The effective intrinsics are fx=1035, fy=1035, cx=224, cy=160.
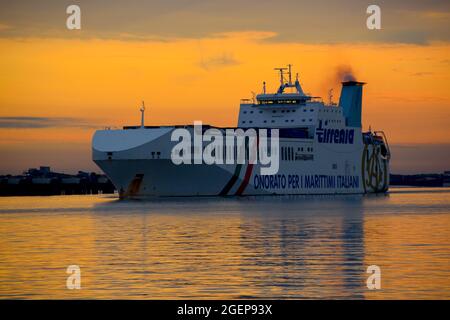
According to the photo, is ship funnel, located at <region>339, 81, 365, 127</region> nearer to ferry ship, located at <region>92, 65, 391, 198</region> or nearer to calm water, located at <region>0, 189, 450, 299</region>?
ferry ship, located at <region>92, 65, 391, 198</region>

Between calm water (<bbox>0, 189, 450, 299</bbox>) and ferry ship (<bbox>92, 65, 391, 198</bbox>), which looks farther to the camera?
ferry ship (<bbox>92, 65, 391, 198</bbox>)

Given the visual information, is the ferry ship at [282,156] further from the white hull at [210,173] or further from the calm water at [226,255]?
the calm water at [226,255]

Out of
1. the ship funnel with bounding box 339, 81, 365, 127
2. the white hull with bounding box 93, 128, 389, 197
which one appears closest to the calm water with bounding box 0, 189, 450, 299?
the white hull with bounding box 93, 128, 389, 197

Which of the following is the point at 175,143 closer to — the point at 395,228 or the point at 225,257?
the point at 395,228

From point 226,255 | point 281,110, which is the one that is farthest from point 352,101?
point 226,255

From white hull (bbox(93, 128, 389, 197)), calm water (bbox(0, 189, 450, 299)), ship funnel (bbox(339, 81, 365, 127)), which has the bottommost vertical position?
calm water (bbox(0, 189, 450, 299))

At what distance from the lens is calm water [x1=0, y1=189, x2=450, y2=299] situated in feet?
82.6

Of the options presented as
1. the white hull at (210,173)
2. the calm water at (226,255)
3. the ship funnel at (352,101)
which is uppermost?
the ship funnel at (352,101)

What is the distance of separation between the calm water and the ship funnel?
55.5 m

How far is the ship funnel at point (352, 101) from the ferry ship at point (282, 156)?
110 millimetres

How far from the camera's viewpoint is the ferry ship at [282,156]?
250ft

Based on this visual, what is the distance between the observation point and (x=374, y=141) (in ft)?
377

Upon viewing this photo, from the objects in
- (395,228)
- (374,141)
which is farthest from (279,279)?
(374,141)

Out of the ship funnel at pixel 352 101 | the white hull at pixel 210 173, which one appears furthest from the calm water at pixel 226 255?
the ship funnel at pixel 352 101
